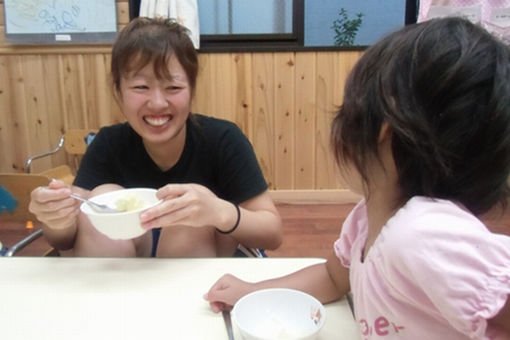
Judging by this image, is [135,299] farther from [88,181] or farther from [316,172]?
[316,172]

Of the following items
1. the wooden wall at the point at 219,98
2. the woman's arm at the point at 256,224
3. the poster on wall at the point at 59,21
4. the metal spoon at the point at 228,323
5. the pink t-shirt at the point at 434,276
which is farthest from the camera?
the wooden wall at the point at 219,98

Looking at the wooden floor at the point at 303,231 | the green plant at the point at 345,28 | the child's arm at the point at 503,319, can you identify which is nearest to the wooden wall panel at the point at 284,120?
the wooden floor at the point at 303,231

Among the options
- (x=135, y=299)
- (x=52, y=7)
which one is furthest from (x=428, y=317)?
(x=52, y=7)

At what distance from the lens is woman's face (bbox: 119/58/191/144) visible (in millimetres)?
1128

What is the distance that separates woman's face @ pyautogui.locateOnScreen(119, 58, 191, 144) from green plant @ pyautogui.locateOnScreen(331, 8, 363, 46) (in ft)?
7.27

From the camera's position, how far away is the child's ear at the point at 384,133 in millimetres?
522

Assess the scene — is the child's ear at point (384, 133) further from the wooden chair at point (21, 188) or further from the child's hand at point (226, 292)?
the wooden chair at point (21, 188)

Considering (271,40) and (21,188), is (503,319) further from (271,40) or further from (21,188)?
(271,40)

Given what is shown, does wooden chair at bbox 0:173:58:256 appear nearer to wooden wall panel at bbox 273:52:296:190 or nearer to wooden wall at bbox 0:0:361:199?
wooden wall at bbox 0:0:361:199

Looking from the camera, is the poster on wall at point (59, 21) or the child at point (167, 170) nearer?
the child at point (167, 170)

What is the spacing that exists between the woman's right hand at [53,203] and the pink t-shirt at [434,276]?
646 millimetres

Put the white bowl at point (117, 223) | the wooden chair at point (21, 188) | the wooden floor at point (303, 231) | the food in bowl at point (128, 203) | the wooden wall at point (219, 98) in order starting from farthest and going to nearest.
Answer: the wooden wall at point (219, 98) → the wooden floor at point (303, 231) → the wooden chair at point (21, 188) → the food in bowl at point (128, 203) → the white bowl at point (117, 223)

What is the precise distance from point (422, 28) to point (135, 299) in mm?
567

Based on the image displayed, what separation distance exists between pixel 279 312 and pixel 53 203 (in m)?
0.53
